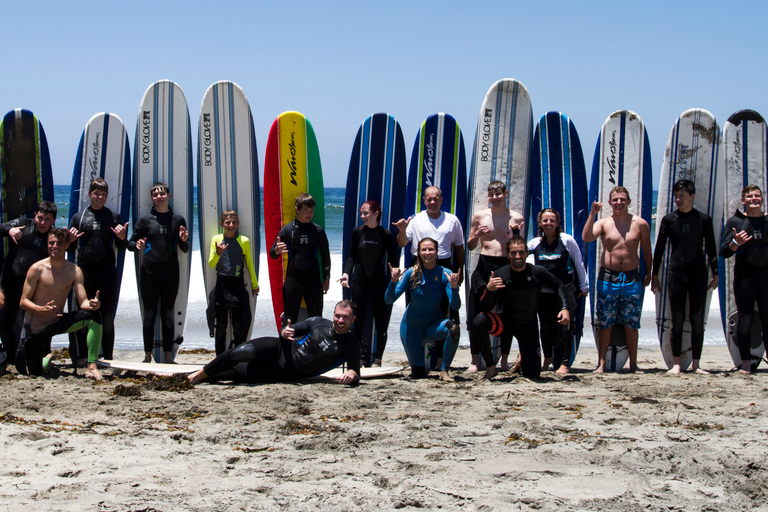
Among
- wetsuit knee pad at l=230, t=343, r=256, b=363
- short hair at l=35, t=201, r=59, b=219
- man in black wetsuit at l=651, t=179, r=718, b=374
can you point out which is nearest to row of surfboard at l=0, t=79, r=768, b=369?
man in black wetsuit at l=651, t=179, r=718, b=374

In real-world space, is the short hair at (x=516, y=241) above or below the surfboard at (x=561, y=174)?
below

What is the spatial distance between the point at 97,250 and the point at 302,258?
1358 millimetres

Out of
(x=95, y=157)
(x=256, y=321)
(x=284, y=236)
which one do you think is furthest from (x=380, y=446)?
(x=256, y=321)

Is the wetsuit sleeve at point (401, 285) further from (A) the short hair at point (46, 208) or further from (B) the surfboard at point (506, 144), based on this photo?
(A) the short hair at point (46, 208)

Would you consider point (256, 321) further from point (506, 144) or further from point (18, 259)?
point (506, 144)

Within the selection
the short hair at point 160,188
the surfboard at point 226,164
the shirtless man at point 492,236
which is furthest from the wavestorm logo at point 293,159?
the shirtless man at point 492,236

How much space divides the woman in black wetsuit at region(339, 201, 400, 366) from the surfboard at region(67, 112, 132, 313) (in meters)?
1.81

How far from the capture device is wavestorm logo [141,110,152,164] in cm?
554

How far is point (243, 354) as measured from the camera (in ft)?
13.6

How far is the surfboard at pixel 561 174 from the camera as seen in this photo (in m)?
5.54

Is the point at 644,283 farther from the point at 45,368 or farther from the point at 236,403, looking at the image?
the point at 45,368

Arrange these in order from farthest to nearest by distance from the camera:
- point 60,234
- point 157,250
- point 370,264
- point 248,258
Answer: point 248,258, point 157,250, point 370,264, point 60,234

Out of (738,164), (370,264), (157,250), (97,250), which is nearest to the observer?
(97,250)

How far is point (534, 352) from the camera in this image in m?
4.52
